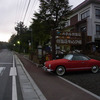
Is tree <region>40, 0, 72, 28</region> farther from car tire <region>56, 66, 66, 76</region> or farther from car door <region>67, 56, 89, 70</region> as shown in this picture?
car tire <region>56, 66, 66, 76</region>

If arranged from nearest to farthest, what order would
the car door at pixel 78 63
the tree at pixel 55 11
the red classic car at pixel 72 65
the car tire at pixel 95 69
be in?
1. the red classic car at pixel 72 65
2. the car door at pixel 78 63
3. the car tire at pixel 95 69
4. the tree at pixel 55 11

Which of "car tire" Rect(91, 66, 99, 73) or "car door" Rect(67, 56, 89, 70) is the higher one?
"car door" Rect(67, 56, 89, 70)

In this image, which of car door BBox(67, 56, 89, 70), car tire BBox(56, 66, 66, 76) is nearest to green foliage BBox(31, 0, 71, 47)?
car door BBox(67, 56, 89, 70)

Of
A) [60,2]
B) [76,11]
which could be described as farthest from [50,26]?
[76,11]

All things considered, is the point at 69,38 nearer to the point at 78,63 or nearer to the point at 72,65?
the point at 78,63

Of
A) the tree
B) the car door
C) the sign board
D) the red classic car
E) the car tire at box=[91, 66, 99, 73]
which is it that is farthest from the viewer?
the tree

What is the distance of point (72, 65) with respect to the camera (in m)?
9.00

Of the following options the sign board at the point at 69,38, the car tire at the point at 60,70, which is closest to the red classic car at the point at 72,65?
the car tire at the point at 60,70

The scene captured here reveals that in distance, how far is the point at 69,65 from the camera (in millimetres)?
8945

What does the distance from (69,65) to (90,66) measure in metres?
1.59

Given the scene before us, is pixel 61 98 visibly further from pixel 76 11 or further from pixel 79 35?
pixel 76 11

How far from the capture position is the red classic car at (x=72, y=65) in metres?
8.78

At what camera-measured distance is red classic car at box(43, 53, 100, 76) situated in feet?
28.8

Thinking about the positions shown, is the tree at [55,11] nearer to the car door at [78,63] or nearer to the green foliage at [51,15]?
the green foliage at [51,15]
